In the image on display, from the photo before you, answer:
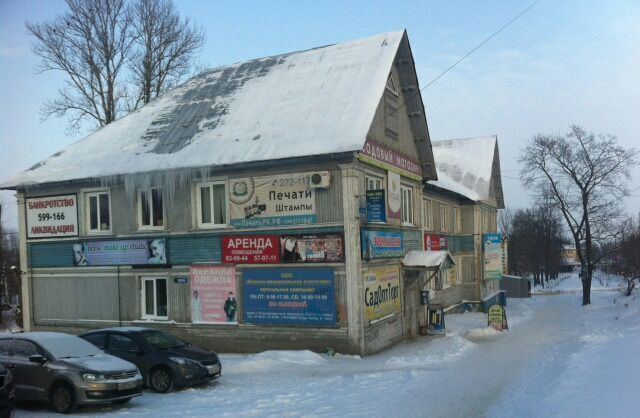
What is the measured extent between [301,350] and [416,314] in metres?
7.28

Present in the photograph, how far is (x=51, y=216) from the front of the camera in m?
20.5

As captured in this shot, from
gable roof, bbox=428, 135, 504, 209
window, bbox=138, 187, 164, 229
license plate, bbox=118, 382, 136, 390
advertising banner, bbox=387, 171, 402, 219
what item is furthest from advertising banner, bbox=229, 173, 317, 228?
gable roof, bbox=428, 135, 504, 209

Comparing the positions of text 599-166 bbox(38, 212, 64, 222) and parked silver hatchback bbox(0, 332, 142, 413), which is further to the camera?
text 599-166 bbox(38, 212, 64, 222)

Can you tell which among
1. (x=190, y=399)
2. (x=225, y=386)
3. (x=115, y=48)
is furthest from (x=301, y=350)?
(x=115, y=48)

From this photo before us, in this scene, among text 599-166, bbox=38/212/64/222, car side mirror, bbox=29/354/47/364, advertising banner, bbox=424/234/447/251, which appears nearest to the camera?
car side mirror, bbox=29/354/47/364

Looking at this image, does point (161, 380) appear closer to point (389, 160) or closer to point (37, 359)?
point (37, 359)

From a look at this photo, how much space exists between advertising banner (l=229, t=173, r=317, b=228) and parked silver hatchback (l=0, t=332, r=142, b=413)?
6750 mm

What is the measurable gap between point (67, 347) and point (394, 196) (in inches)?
459

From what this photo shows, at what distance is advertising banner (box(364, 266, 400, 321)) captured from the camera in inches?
674

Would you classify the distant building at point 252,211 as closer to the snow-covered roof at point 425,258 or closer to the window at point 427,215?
the snow-covered roof at point 425,258

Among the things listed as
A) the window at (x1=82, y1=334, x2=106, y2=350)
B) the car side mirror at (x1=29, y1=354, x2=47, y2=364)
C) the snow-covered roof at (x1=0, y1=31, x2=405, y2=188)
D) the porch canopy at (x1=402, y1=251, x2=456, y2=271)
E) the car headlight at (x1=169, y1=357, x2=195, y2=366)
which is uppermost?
the snow-covered roof at (x1=0, y1=31, x2=405, y2=188)

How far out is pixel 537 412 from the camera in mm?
8367

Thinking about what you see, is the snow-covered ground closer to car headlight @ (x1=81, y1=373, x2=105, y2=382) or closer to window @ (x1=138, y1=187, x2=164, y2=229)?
car headlight @ (x1=81, y1=373, x2=105, y2=382)

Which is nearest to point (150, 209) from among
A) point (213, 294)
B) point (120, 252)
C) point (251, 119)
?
point (120, 252)
